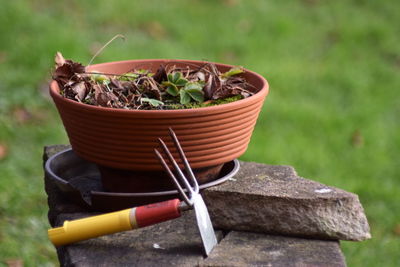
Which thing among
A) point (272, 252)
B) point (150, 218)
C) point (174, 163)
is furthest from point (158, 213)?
point (272, 252)

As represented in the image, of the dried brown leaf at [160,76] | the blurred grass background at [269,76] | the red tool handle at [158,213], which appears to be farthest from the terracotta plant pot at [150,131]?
the blurred grass background at [269,76]

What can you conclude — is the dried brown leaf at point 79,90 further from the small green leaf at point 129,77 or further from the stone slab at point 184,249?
the stone slab at point 184,249

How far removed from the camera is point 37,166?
3.40 m

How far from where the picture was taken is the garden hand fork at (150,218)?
59.7 inches

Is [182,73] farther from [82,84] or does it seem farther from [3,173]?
[3,173]

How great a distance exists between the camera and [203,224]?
152cm

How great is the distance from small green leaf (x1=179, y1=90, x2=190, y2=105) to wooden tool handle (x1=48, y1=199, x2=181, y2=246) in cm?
34

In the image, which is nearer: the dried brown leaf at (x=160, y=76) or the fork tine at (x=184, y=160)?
the fork tine at (x=184, y=160)

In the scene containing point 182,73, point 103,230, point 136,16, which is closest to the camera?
point 103,230

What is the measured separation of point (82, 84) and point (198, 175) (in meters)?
0.43

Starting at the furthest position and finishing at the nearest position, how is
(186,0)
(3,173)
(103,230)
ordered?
1. (186,0)
2. (3,173)
3. (103,230)

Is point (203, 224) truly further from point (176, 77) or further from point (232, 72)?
point (232, 72)

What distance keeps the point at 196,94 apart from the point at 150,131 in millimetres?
241

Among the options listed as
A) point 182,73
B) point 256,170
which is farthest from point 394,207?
point 182,73
